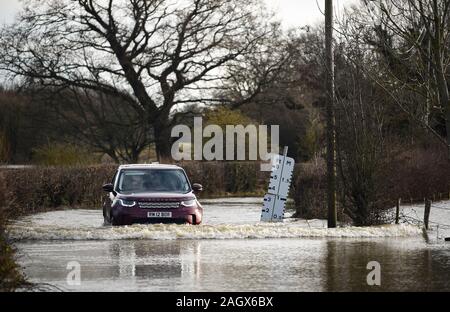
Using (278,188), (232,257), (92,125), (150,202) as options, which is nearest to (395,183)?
(278,188)

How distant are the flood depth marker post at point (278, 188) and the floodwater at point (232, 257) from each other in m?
3.82

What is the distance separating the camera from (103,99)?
60.0 meters

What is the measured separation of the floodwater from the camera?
13812 mm

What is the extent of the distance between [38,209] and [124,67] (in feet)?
63.2

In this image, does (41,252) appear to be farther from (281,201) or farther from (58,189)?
(58,189)

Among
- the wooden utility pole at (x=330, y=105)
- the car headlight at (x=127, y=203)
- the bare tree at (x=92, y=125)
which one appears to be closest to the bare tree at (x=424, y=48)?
the wooden utility pole at (x=330, y=105)

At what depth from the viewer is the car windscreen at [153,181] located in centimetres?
2433

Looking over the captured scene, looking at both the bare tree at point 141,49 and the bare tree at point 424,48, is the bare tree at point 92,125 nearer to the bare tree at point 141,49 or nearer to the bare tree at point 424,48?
the bare tree at point 141,49

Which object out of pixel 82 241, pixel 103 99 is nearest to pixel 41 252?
pixel 82 241

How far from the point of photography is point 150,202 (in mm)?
22938

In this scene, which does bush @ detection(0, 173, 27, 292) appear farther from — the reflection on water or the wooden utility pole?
the wooden utility pole

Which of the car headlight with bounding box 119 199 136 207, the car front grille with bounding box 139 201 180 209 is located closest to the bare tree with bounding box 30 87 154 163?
the car headlight with bounding box 119 199 136 207

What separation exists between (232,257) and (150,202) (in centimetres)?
556

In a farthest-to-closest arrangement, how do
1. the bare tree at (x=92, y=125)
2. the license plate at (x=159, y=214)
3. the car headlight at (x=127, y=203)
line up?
the bare tree at (x=92, y=125), the car headlight at (x=127, y=203), the license plate at (x=159, y=214)
